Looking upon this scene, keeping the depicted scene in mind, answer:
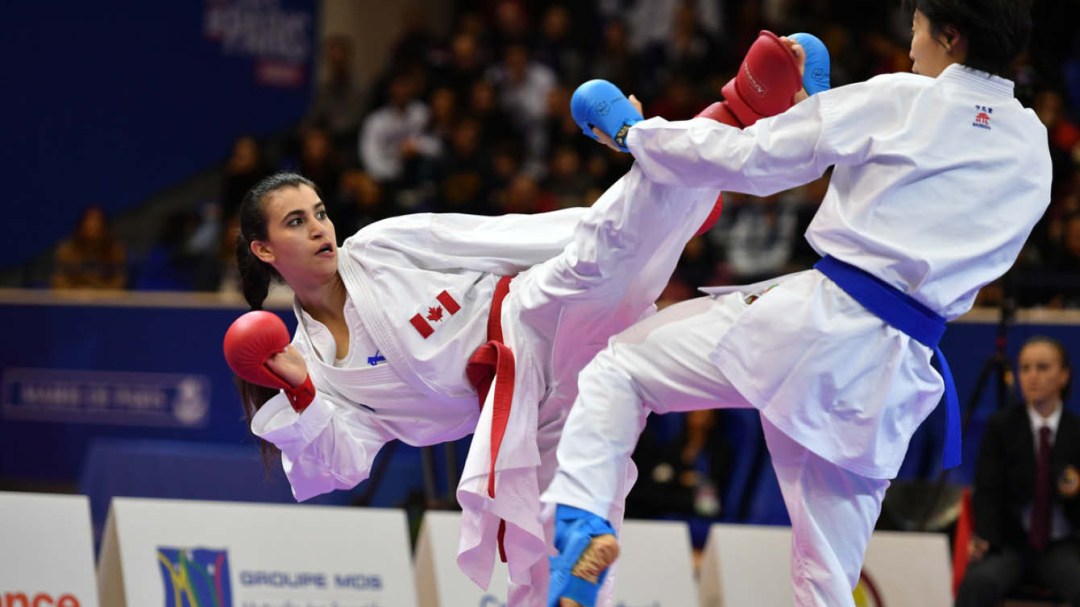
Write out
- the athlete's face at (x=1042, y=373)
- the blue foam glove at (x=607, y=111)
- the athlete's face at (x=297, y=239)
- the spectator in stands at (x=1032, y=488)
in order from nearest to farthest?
the blue foam glove at (x=607, y=111), the athlete's face at (x=297, y=239), the spectator in stands at (x=1032, y=488), the athlete's face at (x=1042, y=373)

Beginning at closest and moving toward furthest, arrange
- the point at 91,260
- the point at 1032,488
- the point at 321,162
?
1. the point at 1032,488
2. the point at 91,260
3. the point at 321,162

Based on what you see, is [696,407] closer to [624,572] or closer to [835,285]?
[835,285]

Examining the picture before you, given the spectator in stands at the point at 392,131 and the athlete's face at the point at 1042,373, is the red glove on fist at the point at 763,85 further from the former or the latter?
the spectator in stands at the point at 392,131

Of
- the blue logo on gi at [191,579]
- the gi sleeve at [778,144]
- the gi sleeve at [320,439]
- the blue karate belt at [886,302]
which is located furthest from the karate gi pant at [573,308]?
the blue logo on gi at [191,579]

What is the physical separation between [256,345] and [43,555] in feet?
6.79

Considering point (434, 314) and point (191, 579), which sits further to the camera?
point (191, 579)

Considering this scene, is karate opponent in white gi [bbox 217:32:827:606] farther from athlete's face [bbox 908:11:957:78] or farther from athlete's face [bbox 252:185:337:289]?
athlete's face [bbox 908:11:957:78]

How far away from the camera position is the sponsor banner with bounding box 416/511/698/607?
524cm

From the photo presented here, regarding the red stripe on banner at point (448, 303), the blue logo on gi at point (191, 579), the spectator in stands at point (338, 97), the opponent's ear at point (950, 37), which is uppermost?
the opponent's ear at point (950, 37)

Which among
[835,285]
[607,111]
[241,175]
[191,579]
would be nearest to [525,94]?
[241,175]

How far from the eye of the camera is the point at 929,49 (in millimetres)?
3102

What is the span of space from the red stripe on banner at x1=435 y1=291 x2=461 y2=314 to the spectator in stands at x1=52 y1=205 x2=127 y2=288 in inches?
247

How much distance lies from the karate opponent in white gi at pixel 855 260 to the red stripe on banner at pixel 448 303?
0.78 metres

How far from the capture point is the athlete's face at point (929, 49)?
10.1ft
